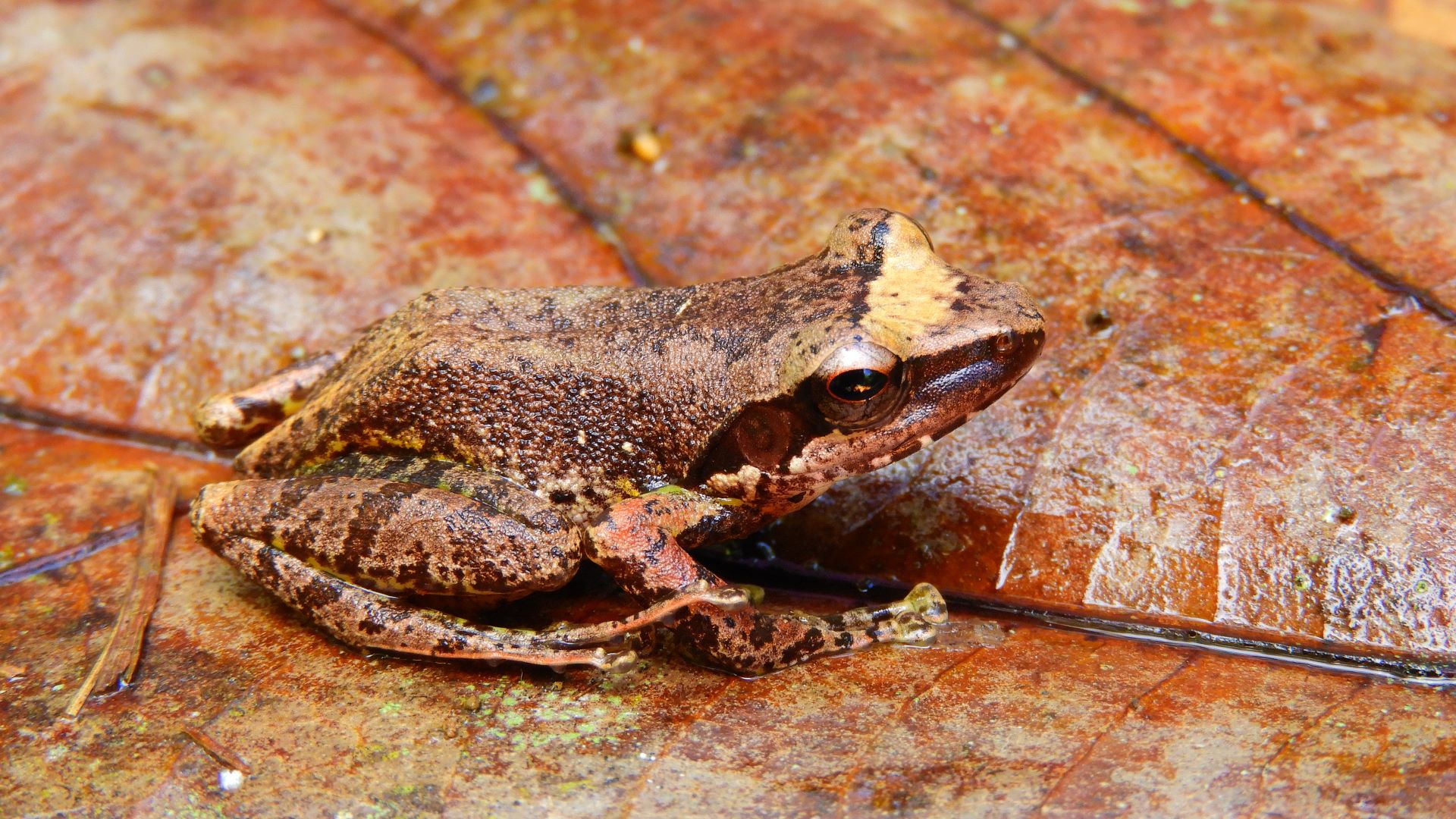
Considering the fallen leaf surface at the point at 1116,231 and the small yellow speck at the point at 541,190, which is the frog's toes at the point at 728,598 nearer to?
the fallen leaf surface at the point at 1116,231

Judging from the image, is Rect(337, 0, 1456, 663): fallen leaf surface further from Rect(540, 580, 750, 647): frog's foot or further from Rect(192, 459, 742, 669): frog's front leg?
Rect(192, 459, 742, 669): frog's front leg

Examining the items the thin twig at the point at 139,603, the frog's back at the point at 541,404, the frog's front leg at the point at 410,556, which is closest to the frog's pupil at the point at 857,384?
the frog's back at the point at 541,404

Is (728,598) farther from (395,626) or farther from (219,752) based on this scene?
(219,752)

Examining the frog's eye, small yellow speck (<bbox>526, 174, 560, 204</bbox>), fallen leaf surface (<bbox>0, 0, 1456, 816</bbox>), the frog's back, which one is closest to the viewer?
fallen leaf surface (<bbox>0, 0, 1456, 816</bbox>)

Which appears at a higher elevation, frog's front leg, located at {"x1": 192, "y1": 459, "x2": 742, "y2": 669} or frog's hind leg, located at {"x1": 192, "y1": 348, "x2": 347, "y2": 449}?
frog's hind leg, located at {"x1": 192, "y1": 348, "x2": 347, "y2": 449}

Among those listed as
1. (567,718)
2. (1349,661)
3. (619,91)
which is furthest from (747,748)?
(619,91)

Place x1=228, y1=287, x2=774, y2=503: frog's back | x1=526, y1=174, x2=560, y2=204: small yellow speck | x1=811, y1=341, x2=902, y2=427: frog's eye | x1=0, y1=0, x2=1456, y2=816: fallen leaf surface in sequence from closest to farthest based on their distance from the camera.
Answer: x1=0, y1=0, x2=1456, y2=816: fallen leaf surface
x1=811, y1=341, x2=902, y2=427: frog's eye
x1=228, y1=287, x2=774, y2=503: frog's back
x1=526, y1=174, x2=560, y2=204: small yellow speck

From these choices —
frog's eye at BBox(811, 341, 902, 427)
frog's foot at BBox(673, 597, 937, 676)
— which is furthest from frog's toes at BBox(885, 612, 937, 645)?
frog's eye at BBox(811, 341, 902, 427)
